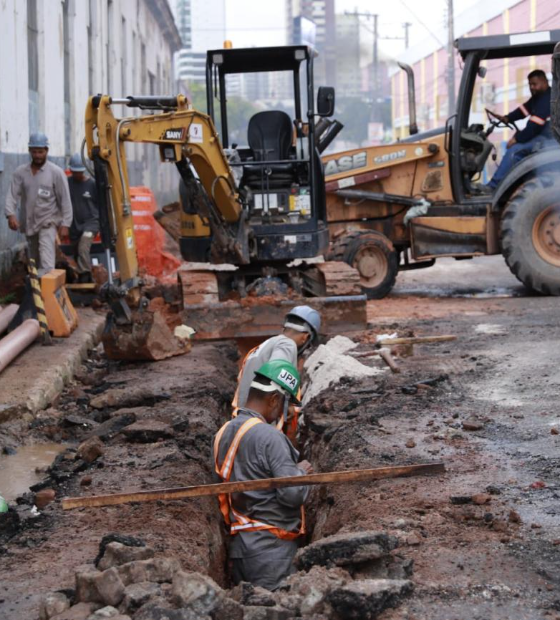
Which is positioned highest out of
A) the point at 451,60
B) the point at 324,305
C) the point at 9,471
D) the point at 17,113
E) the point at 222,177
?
the point at 451,60

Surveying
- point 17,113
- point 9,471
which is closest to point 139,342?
point 9,471

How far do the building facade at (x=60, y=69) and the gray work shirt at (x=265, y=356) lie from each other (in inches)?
290

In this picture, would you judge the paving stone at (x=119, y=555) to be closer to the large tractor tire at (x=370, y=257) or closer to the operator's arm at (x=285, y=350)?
the operator's arm at (x=285, y=350)

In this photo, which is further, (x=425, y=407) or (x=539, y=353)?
(x=539, y=353)

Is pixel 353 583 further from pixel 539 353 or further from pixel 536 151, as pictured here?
pixel 536 151

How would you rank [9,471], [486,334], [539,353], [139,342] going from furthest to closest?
[486,334] → [139,342] → [539,353] → [9,471]

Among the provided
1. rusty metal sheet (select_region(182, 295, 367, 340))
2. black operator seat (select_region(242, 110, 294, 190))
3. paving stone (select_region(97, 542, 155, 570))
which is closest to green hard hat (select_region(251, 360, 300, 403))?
paving stone (select_region(97, 542, 155, 570))

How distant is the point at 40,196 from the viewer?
38.0ft

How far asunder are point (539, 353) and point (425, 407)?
7.16 ft

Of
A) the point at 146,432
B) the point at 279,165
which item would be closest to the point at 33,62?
the point at 279,165

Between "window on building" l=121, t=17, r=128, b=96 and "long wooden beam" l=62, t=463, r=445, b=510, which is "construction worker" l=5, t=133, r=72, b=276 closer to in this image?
"long wooden beam" l=62, t=463, r=445, b=510

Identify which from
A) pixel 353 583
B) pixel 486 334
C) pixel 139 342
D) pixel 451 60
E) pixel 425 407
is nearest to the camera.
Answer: pixel 353 583

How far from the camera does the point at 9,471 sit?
694 cm

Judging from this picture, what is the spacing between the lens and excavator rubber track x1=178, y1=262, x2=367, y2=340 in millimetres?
10930
